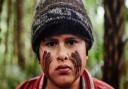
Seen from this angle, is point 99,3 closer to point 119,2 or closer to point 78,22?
point 119,2

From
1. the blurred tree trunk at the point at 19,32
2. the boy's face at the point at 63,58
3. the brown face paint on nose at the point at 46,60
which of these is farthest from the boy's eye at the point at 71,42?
the blurred tree trunk at the point at 19,32

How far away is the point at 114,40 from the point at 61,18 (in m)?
2.38

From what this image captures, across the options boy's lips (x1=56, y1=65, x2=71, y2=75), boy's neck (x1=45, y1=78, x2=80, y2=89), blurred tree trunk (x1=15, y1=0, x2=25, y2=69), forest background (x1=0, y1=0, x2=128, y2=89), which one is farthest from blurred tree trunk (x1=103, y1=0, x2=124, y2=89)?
boy's lips (x1=56, y1=65, x2=71, y2=75)

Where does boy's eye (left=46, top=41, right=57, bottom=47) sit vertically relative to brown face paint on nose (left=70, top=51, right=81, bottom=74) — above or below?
above

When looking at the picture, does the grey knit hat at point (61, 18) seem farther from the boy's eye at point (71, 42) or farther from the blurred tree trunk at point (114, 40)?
the blurred tree trunk at point (114, 40)

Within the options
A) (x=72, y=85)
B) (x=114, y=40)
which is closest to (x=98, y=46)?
(x=114, y=40)

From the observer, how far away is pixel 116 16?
14.2 feet

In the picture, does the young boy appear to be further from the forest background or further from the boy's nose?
the forest background

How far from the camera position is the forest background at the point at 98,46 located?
4.33m

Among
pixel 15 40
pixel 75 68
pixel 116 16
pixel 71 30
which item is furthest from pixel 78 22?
pixel 15 40

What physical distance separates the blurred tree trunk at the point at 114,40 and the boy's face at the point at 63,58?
226 centimetres

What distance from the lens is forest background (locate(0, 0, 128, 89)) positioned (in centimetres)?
433

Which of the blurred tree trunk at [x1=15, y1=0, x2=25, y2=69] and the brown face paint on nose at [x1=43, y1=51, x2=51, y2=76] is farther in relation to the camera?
the blurred tree trunk at [x1=15, y1=0, x2=25, y2=69]

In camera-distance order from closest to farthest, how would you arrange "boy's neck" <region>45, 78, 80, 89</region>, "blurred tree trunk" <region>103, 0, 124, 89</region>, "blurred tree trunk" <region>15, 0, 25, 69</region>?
"boy's neck" <region>45, 78, 80, 89</region>
"blurred tree trunk" <region>103, 0, 124, 89</region>
"blurred tree trunk" <region>15, 0, 25, 69</region>
